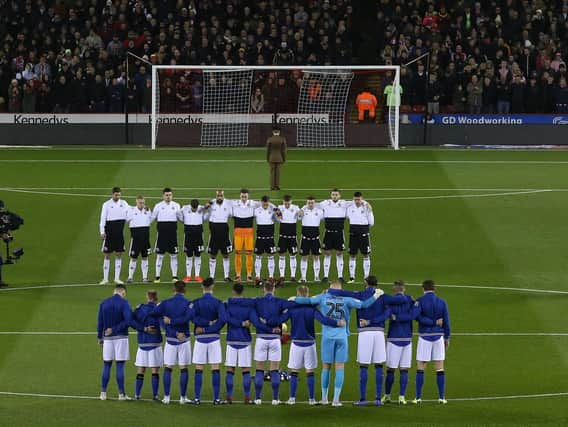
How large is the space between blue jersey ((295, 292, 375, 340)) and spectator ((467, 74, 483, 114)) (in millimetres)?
30947

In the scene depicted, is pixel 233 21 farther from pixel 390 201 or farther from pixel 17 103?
pixel 390 201

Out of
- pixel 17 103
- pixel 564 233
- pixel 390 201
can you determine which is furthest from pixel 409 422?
pixel 17 103

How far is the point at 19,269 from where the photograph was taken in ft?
115

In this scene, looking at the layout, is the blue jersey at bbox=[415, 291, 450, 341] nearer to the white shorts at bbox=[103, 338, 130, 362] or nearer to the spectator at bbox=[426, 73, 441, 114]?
the white shorts at bbox=[103, 338, 130, 362]

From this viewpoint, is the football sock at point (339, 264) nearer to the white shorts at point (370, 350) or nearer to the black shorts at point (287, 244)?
the black shorts at point (287, 244)

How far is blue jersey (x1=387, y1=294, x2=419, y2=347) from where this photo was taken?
23.9 metres

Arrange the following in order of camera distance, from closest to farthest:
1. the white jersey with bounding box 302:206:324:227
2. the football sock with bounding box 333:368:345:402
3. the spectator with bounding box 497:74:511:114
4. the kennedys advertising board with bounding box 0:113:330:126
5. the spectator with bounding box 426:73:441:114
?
the football sock with bounding box 333:368:345:402, the white jersey with bounding box 302:206:324:227, the kennedys advertising board with bounding box 0:113:330:126, the spectator with bounding box 426:73:441:114, the spectator with bounding box 497:74:511:114

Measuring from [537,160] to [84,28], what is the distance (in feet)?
63.5

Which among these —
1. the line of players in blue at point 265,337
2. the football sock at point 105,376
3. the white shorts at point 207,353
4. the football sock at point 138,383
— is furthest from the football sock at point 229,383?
the football sock at point 105,376

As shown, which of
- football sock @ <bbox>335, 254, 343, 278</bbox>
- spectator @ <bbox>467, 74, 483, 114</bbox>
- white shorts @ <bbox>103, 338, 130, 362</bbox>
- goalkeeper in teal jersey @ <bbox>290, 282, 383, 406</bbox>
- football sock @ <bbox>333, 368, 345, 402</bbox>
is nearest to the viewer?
football sock @ <bbox>333, 368, 345, 402</bbox>

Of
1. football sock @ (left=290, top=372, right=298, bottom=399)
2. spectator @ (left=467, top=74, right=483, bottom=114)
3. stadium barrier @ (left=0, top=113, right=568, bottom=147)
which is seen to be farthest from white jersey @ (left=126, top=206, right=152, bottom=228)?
spectator @ (left=467, top=74, right=483, bottom=114)

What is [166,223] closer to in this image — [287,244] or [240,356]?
[287,244]

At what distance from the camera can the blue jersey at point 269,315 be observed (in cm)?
2377

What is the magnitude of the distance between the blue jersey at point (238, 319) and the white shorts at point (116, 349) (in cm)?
185
